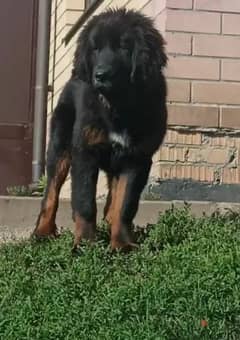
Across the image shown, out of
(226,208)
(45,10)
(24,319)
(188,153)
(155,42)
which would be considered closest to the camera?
(24,319)

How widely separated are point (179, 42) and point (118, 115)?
2.38m

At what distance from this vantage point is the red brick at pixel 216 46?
8.36 meters

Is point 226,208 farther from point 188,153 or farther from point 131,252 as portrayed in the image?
point 131,252

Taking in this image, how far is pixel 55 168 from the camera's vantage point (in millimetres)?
6691

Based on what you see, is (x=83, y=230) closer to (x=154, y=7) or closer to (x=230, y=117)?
(x=230, y=117)

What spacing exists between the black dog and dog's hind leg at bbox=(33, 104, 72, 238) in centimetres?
39

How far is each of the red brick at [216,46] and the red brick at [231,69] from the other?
0.19 feet

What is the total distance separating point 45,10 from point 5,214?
249 inches

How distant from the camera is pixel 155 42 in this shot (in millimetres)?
6133

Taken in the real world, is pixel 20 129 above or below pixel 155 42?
below

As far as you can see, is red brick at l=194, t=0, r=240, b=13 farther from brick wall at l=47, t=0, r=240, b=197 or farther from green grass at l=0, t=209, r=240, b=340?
green grass at l=0, t=209, r=240, b=340

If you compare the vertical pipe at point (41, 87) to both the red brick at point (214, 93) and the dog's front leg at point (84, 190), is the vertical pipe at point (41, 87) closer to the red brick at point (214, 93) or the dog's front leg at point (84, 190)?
the red brick at point (214, 93)

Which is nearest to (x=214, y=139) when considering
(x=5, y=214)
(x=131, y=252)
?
(x=5, y=214)

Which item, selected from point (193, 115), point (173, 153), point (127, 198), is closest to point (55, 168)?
point (127, 198)
